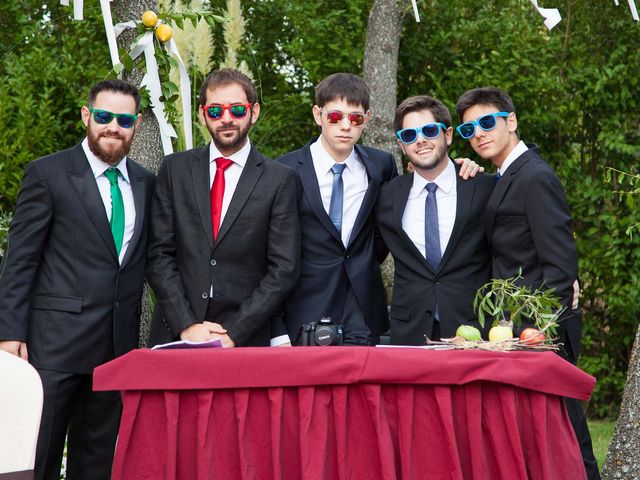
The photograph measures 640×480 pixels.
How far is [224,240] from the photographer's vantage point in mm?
4371

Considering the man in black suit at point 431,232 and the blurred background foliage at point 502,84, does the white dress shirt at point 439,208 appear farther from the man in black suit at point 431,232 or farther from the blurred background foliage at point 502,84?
the blurred background foliage at point 502,84

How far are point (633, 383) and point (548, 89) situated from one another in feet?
12.8

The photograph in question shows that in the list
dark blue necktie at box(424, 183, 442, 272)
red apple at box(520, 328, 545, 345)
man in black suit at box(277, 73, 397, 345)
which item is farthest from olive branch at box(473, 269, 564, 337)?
man in black suit at box(277, 73, 397, 345)

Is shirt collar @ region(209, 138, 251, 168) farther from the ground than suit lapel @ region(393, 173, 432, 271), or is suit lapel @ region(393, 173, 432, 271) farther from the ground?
shirt collar @ region(209, 138, 251, 168)

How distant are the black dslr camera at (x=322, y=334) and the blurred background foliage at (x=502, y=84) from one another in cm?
416

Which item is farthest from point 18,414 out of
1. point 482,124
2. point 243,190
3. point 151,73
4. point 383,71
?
point 383,71

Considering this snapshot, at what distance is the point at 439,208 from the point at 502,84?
146 inches

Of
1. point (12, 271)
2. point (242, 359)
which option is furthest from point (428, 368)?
point (12, 271)

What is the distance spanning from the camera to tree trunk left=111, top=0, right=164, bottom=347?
5746 millimetres

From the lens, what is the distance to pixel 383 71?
25.3ft

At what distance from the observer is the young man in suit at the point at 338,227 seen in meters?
4.64

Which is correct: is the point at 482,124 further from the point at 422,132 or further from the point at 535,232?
the point at 535,232

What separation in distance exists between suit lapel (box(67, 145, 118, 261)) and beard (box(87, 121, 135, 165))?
0.32 feet

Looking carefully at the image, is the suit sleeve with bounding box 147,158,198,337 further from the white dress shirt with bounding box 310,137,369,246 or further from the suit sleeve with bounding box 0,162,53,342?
the white dress shirt with bounding box 310,137,369,246
